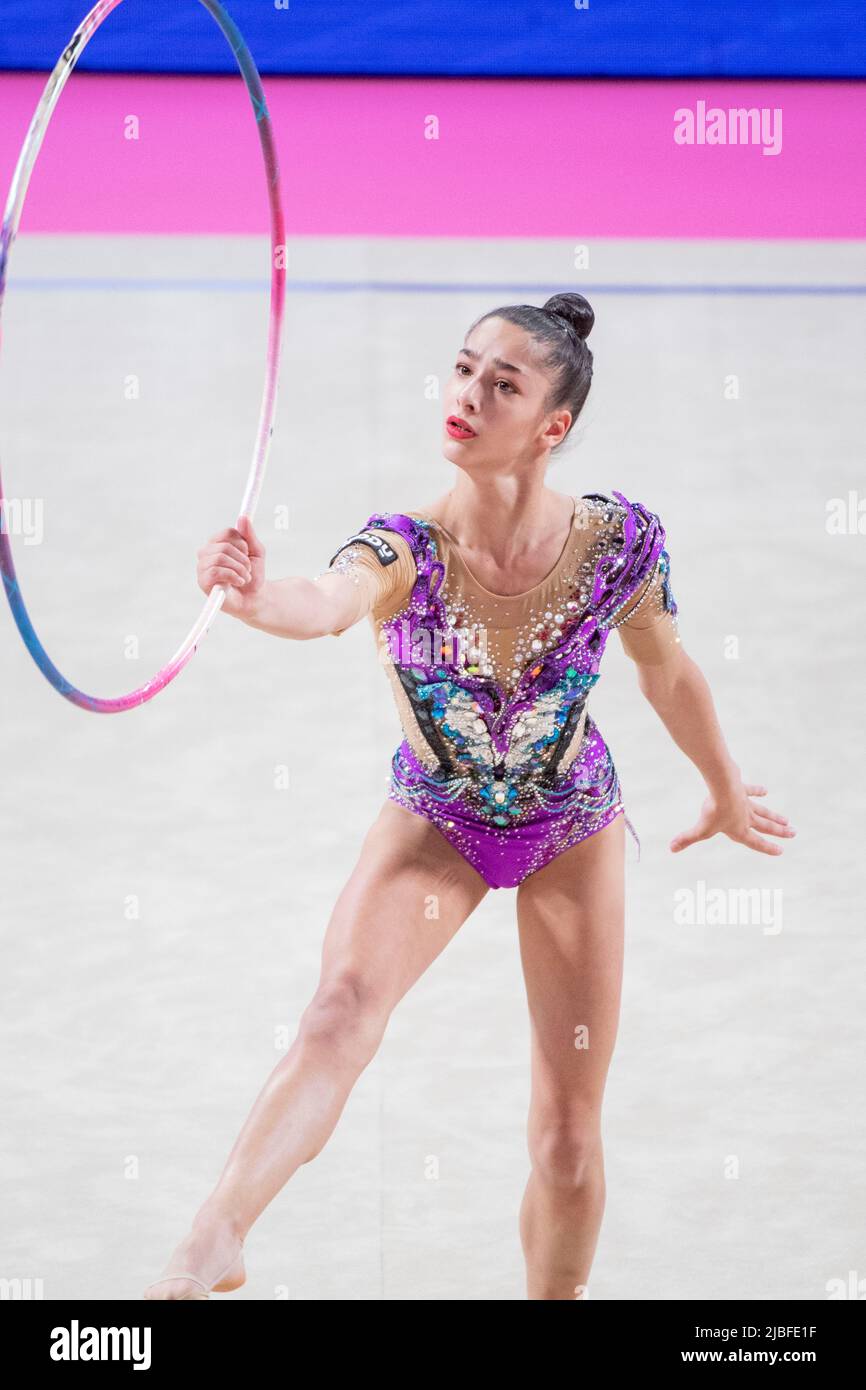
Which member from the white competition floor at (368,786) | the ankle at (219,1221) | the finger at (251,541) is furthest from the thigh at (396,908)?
the white competition floor at (368,786)

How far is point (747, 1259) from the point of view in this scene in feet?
11.6

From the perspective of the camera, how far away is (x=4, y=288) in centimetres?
273

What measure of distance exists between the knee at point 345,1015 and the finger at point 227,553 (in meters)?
0.62

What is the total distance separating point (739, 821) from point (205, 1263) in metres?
1.30

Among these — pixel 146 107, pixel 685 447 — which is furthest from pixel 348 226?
pixel 685 447

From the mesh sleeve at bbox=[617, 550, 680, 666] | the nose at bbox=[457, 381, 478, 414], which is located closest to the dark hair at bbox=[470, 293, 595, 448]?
the nose at bbox=[457, 381, 478, 414]

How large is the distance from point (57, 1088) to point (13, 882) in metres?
0.61

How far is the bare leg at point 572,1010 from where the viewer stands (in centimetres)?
288

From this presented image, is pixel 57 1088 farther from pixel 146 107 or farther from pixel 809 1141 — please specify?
pixel 146 107

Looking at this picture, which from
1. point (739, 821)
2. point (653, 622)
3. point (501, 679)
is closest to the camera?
point (501, 679)

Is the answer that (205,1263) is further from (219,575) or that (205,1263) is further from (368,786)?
(368,786)

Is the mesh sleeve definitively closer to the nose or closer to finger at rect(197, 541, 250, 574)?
the nose

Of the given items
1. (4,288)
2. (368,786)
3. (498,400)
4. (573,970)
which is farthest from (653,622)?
(368,786)

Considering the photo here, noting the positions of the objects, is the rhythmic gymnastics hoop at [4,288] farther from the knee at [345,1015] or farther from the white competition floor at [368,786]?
the white competition floor at [368,786]
